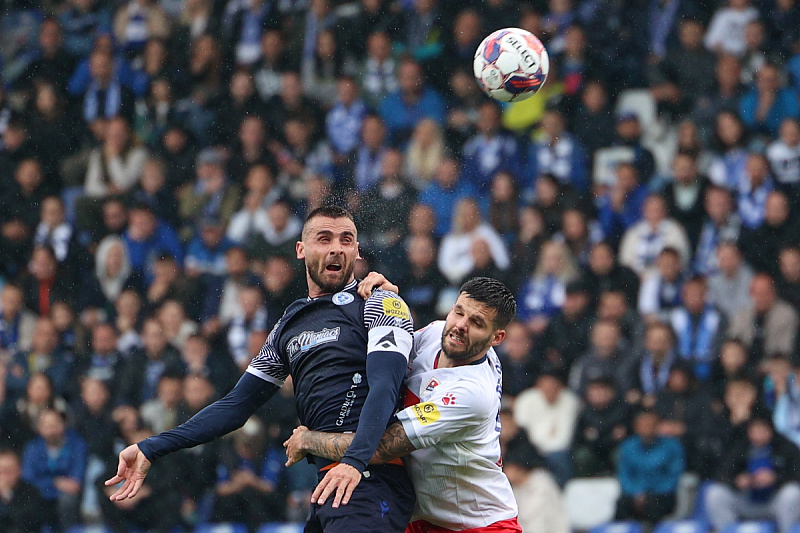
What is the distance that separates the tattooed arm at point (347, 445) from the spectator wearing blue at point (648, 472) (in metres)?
4.91

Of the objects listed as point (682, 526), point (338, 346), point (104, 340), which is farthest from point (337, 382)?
point (104, 340)

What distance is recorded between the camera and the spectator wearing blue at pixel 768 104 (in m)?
11.3

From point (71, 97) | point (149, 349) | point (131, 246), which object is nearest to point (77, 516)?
point (149, 349)

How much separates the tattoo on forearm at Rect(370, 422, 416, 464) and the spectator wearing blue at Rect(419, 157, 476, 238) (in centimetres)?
590

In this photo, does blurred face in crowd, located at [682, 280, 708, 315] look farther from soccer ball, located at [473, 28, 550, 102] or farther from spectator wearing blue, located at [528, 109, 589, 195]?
soccer ball, located at [473, 28, 550, 102]

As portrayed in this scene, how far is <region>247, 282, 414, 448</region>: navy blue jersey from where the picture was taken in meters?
5.44

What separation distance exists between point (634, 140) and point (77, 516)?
646 centimetres

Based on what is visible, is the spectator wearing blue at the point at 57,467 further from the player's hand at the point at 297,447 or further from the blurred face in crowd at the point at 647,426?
the player's hand at the point at 297,447

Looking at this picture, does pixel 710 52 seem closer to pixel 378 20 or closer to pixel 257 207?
pixel 378 20

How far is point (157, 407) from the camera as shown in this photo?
1077 centimetres

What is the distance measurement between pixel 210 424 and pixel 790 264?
629 centimetres

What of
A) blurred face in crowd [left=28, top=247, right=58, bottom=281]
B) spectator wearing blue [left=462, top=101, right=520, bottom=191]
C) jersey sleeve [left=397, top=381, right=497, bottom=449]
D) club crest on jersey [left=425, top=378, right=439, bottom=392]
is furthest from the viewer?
blurred face in crowd [left=28, top=247, right=58, bottom=281]

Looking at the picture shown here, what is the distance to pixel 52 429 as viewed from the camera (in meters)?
10.6

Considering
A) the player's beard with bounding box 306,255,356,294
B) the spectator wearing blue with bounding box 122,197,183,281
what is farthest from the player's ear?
the spectator wearing blue with bounding box 122,197,183,281
